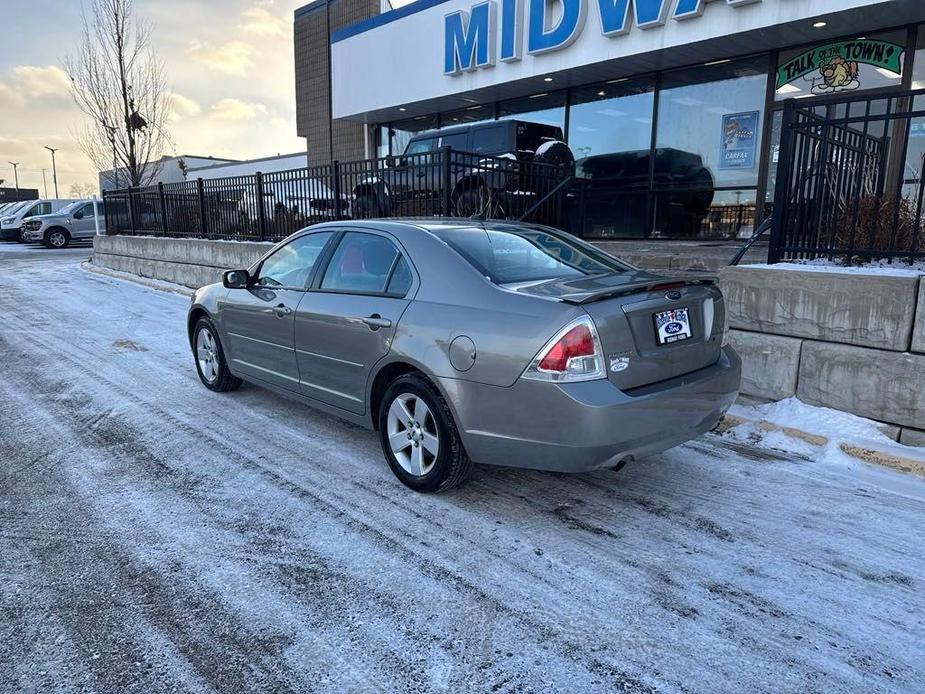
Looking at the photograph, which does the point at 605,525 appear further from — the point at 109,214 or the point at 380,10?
the point at 380,10

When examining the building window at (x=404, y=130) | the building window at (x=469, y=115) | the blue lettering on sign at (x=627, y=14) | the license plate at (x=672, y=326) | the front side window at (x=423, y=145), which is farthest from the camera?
the building window at (x=404, y=130)

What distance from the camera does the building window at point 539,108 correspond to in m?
13.6

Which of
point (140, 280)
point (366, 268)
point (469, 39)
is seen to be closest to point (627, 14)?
point (469, 39)

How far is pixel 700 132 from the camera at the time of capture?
11.4 meters

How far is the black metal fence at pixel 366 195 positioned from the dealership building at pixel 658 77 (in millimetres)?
2166

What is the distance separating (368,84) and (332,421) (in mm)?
13940

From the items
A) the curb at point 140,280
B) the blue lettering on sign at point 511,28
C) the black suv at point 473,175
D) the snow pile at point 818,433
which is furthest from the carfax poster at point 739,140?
the curb at point 140,280

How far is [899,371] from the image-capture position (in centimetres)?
441

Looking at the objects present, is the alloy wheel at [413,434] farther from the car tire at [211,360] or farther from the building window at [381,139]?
the building window at [381,139]

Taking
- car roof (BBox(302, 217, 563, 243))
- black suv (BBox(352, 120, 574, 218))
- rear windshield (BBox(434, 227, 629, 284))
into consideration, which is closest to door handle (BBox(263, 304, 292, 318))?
car roof (BBox(302, 217, 563, 243))

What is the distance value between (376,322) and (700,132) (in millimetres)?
9784

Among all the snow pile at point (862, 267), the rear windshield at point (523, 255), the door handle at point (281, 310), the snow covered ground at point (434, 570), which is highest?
the rear windshield at point (523, 255)

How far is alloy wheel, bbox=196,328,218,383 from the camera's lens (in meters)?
5.79

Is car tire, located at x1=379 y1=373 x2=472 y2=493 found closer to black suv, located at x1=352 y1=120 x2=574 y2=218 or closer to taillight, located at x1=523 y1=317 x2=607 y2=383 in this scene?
taillight, located at x1=523 y1=317 x2=607 y2=383
